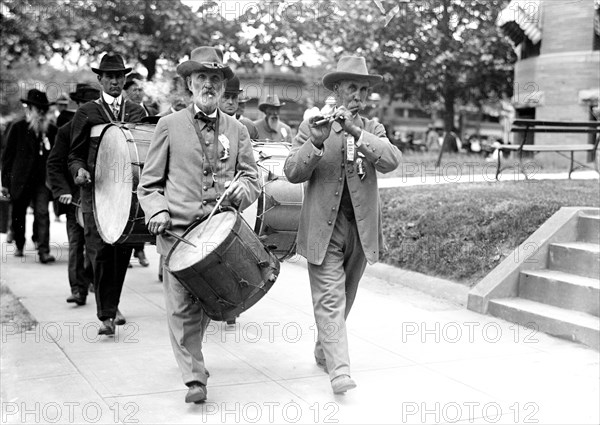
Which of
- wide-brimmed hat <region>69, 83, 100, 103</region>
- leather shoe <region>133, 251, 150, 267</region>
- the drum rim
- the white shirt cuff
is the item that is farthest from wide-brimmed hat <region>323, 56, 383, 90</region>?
leather shoe <region>133, 251, 150, 267</region>

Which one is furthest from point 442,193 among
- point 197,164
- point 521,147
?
point 197,164

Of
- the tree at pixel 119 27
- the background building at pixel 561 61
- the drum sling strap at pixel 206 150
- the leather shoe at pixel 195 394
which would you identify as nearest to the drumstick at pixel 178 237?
the drum sling strap at pixel 206 150

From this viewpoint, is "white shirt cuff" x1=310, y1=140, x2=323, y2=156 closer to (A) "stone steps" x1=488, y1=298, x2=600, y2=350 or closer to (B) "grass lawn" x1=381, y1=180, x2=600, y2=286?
(A) "stone steps" x1=488, y1=298, x2=600, y2=350

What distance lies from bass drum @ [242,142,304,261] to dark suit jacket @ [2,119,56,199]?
179 inches

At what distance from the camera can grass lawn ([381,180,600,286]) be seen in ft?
27.4

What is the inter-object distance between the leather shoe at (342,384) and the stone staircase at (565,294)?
2.34 meters

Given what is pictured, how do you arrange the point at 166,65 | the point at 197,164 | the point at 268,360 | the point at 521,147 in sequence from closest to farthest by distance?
the point at 197,164 → the point at 268,360 → the point at 521,147 → the point at 166,65

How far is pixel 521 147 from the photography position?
36.0 feet

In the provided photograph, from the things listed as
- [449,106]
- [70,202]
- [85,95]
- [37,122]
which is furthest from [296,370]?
[449,106]

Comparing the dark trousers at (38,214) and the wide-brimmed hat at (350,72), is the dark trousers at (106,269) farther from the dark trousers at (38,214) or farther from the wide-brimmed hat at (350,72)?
the dark trousers at (38,214)

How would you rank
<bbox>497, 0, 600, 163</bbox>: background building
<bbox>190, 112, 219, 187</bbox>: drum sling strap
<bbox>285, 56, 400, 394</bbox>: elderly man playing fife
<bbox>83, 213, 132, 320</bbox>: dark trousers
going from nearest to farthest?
<bbox>190, 112, 219, 187</bbox>: drum sling strap
<bbox>285, 56, 400, 394</bbox>: elderly man playing fife
<bbox>83, 213, 132, 320</bbox>: dark trousers
<bbox>497, 0, 600, 163</bbox>: background building

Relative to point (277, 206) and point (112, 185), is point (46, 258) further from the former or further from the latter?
point (277, 206)

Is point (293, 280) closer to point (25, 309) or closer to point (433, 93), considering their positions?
point (25, 309)

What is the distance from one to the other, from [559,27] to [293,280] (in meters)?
9.73
